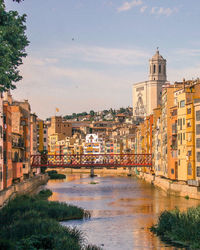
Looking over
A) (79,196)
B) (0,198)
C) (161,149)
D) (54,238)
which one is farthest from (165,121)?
(54,238)

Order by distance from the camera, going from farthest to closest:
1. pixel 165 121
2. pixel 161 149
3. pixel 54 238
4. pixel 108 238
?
1. pixel 161 149
2. pixel 165 121
3. pixel 108 238
4. pixel 54 238

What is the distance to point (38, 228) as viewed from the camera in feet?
116

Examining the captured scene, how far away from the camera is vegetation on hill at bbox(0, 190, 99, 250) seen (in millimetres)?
28531

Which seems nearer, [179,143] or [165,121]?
[179,143]

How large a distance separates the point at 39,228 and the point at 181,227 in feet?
31.1

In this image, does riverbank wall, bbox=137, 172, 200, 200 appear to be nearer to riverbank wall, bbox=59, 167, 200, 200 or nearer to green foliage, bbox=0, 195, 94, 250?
riverbank wall, bbox=59, 167, 200, 200

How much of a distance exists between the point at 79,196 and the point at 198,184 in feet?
67.8

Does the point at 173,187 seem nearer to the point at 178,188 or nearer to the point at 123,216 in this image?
the point at 178,188

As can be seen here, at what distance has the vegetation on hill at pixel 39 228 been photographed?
2853 cm

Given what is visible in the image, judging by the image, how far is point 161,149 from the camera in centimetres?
9775

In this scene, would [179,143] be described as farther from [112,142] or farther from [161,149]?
[112,142]

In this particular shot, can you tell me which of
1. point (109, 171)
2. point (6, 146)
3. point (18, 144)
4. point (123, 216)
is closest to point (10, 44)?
point (123, 216)

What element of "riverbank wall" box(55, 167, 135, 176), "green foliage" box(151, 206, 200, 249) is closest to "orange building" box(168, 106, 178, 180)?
"green foliage" box(151, 206, 200, 249)

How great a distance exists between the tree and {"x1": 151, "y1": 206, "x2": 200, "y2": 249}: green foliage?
1572 cm
